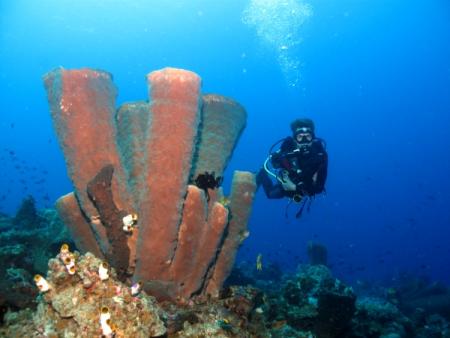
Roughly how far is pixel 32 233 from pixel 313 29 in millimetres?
88356

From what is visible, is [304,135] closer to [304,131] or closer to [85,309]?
[304,131]

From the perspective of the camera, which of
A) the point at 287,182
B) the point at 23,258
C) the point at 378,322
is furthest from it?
the point at 287,182

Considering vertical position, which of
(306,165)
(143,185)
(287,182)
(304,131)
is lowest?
(143,185)

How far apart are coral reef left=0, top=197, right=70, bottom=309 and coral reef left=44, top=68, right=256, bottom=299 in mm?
886

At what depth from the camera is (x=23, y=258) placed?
5770 millimetres

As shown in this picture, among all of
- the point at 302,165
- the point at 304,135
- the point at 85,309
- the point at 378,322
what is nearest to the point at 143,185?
the point at 85,309

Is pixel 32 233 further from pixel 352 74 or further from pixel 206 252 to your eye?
pixel 352 74

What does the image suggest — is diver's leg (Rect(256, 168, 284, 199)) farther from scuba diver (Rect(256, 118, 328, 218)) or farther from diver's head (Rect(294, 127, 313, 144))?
diver's head (Rect(294, 127, 313, 144))

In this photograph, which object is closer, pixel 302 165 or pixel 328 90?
pixel 302 165

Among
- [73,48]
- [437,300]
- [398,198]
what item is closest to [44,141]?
[73,48]

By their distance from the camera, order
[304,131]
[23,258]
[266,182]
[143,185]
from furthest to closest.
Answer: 1. [266,182]
2. [304,131]
3. [23,258]
4. [143,185]

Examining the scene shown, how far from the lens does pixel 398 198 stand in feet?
346

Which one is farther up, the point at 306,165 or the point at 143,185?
the point at 306,165

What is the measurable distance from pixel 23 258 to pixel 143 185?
314cm
